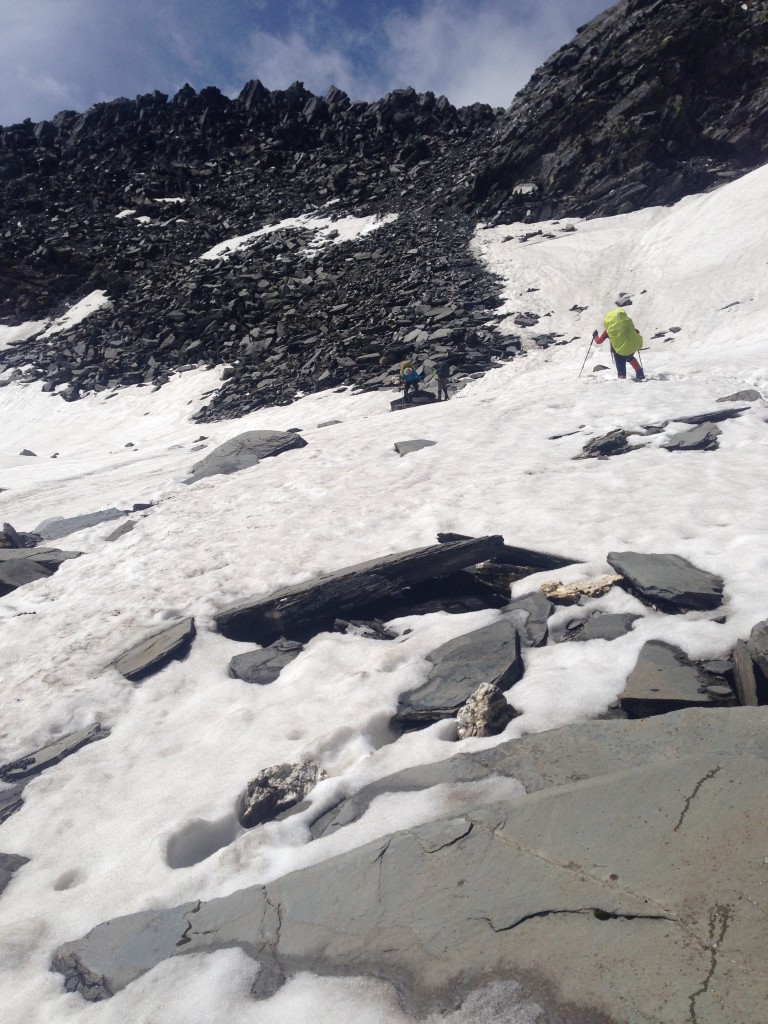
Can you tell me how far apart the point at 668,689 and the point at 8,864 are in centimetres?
400

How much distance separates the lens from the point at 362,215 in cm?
3722

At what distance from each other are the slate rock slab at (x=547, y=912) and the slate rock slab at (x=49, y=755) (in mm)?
1840

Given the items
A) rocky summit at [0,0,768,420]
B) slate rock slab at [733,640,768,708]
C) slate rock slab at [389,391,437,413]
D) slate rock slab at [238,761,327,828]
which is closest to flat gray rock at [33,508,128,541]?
slate rock slab at [238,761,327,828]

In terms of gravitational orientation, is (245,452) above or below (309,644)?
above

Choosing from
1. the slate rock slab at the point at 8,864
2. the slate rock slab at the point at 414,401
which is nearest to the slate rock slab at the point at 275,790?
the slate rock slab at the point at 8,864

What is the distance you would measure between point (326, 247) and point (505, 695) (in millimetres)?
33001

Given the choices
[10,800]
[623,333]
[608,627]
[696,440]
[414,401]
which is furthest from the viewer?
[414,401]

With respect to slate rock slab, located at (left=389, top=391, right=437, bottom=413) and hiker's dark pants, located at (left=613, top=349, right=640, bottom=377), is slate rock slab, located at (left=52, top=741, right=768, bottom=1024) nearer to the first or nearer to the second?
hiker's dark pants, located at (left=613, top=349, right=640, bottom=377)

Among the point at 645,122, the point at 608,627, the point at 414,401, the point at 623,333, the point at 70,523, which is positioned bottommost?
the point at 608,627

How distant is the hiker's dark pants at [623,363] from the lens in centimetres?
1398

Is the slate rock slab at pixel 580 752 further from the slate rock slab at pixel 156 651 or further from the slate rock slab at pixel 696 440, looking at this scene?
the slate rock slab at pixel 696 440

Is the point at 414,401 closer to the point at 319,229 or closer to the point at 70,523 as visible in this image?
the point at 70,523

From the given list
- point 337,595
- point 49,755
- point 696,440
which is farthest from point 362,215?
point 49,755

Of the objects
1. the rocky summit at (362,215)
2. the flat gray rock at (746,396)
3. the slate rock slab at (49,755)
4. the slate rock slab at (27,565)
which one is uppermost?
the rocky summit at (362,215)
